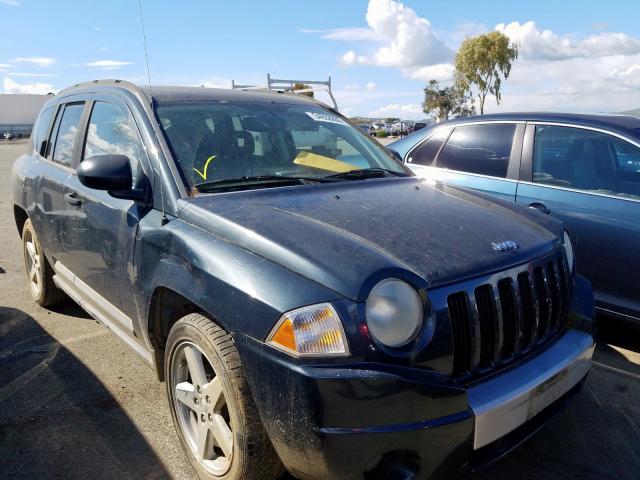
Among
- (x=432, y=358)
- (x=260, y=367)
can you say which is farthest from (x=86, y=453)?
(x=432, y=358)

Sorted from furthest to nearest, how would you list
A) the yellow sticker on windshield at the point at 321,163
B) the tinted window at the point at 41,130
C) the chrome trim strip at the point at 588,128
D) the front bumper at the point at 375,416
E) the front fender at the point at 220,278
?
the tinted window at the point at 41,130 → the chrome trim strip at the point at 588,128 → the yellow sticker on windshield at the point at 321,163 → the front fender at the point at 220,278 → the front bumper at the point at 375,416

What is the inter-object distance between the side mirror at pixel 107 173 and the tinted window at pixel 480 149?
3168 millimetres

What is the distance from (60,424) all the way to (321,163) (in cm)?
205

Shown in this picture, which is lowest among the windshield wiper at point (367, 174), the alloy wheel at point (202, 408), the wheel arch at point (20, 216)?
the alloy wheel at point (202, 408)

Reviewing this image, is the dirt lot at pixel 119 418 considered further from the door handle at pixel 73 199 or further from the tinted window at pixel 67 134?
the tinted window at pixel 67 134

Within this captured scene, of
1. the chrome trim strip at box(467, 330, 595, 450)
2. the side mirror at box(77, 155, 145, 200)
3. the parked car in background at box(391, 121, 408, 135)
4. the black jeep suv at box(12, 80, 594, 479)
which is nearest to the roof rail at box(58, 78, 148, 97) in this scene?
the black jeep suv at box(12, 80, 594, 479)

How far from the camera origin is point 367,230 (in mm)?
2367

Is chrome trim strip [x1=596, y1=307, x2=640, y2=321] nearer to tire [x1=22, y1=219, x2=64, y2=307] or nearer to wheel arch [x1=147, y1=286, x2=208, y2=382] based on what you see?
wheel arch [x1=147, y1=286, x2=208, y2=382]

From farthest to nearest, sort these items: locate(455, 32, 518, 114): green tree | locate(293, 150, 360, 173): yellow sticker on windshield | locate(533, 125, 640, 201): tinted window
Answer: locate(455, 32, 518, 114): green tree → locate(533, 125, 640, 201): tinted window → locate(293, 150, 360, 173): yellow sticker on windshield

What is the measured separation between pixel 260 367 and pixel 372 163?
195 cm

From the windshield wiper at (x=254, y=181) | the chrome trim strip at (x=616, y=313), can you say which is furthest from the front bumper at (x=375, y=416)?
the chrome trim strip at (x=616, y=313)

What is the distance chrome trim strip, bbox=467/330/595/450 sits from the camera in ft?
6.66

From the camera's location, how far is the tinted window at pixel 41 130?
14.6 feet

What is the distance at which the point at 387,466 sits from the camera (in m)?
1.98
